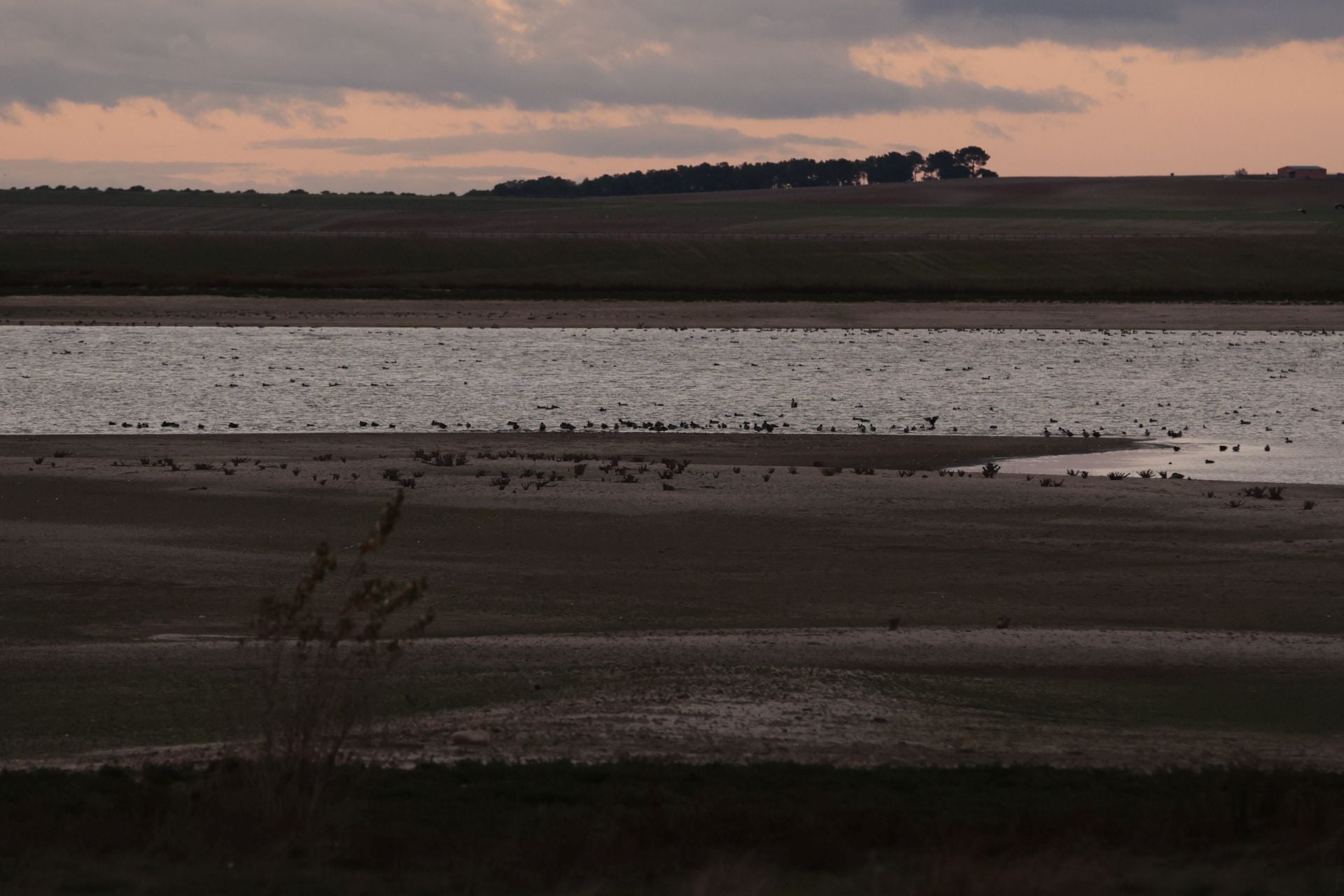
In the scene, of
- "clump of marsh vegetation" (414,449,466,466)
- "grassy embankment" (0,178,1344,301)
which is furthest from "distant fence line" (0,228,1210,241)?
"clump of marsh vegetation" (414,449,466,466)

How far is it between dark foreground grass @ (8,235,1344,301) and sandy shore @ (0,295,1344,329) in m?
3.95

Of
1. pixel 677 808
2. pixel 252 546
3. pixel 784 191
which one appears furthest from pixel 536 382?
pixel 784 191

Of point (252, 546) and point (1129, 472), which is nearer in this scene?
point (252, 546)

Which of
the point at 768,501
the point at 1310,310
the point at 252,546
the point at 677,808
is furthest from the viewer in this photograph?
the point at 1310,310

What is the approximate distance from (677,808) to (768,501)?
13180 mm

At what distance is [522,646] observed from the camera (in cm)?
1462

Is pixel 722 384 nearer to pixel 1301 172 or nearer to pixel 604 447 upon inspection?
pixel 604 447

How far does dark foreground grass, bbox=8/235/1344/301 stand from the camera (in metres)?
78.3

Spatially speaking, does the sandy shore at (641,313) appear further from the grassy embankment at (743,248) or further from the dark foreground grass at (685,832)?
the dark foreground grass at (685,832)

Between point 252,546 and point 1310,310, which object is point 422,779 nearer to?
point 252,546

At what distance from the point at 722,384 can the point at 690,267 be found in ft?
149

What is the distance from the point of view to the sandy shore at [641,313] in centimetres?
6359

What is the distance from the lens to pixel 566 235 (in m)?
109

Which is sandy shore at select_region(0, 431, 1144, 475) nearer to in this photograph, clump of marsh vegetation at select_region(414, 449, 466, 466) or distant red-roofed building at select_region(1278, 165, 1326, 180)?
clump of marsh vegetation at select_region(414, 449, 466, 466)
